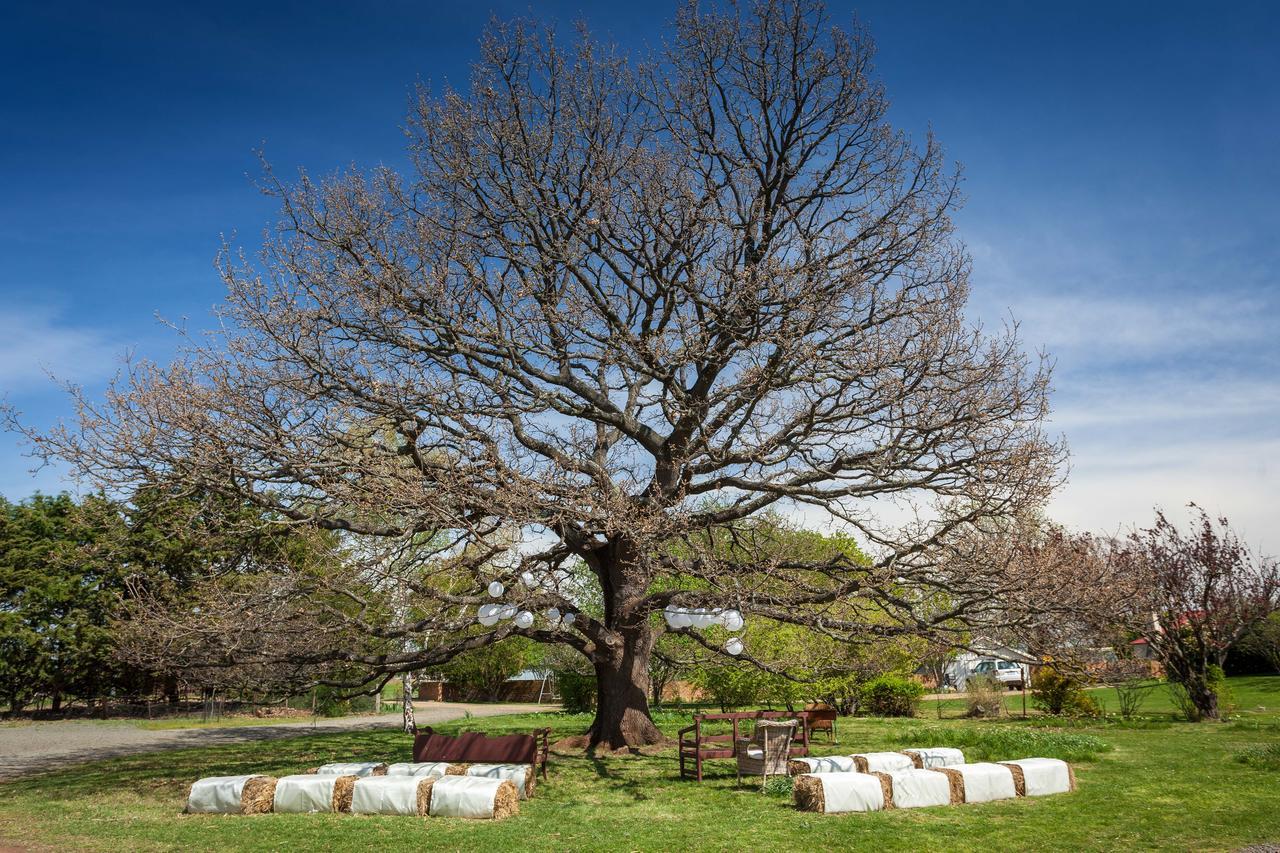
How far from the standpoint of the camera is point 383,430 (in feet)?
48.8

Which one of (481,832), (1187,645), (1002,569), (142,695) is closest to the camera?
(481,832)

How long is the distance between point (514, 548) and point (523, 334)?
3.66 m

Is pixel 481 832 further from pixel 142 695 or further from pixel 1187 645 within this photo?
pixel 142 695

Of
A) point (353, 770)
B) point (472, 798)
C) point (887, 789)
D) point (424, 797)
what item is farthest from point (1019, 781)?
point (353, 770)

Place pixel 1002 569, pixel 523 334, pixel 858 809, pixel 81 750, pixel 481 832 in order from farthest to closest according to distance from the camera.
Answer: pixel 81 750, pixel 523 334, pixel 1002 569, pixel 858 809, pixel 481 832

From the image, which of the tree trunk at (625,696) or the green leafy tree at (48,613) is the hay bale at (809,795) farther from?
the green leafy tree at (48,613)

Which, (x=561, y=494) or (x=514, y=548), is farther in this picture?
(x=514, y=548)

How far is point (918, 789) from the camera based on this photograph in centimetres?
1051

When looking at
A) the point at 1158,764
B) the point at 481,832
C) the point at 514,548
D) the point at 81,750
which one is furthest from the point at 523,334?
the point at 81,750

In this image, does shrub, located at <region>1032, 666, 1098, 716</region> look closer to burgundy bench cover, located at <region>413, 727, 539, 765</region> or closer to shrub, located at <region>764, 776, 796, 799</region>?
shrub, located at <region>764, 776, 796, 799</region>

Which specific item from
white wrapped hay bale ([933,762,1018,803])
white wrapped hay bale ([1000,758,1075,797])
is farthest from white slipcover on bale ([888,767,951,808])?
white wrapped hay bale ([1000,758,1075,797])

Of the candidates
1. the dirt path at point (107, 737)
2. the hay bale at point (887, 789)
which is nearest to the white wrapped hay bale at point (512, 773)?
the hay bale at point (887, 789)

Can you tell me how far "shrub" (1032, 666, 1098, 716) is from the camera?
22.3 m

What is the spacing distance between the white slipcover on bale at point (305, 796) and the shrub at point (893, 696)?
1986 cm
